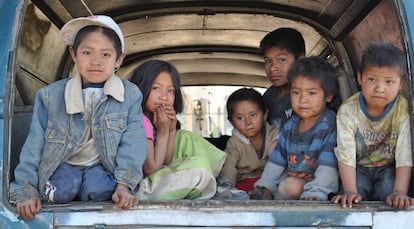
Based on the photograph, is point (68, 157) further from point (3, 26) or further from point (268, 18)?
point (268, 18)

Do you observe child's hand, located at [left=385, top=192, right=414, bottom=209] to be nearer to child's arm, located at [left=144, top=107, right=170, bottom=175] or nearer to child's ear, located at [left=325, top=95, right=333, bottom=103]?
child's ear, located at [left=325, top=95, right=333, bottom=103]

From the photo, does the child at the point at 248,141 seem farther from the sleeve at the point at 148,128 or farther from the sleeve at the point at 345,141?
the sleeve at the point at 345,141

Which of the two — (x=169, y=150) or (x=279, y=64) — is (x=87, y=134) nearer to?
(x=169, y=150)

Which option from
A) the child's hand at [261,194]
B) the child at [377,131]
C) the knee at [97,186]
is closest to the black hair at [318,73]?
the child at [377,131]

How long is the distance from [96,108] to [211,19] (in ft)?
5.95

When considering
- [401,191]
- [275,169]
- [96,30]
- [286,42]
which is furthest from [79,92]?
[286,42]

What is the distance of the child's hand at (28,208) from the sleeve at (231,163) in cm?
123


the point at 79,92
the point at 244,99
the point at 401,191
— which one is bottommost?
the point at 401,191

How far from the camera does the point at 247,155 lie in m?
3.27

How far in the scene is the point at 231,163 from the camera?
128 inches

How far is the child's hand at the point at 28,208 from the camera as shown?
83.9 inches

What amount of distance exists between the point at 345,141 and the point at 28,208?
Result: 4.17 ft

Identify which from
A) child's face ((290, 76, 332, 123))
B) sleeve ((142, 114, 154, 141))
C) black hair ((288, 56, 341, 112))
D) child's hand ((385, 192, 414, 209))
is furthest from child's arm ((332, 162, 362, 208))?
sleeve ((142, 114, 154, 141))

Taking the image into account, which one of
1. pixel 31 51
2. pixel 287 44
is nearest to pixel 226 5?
pixel 287 44
